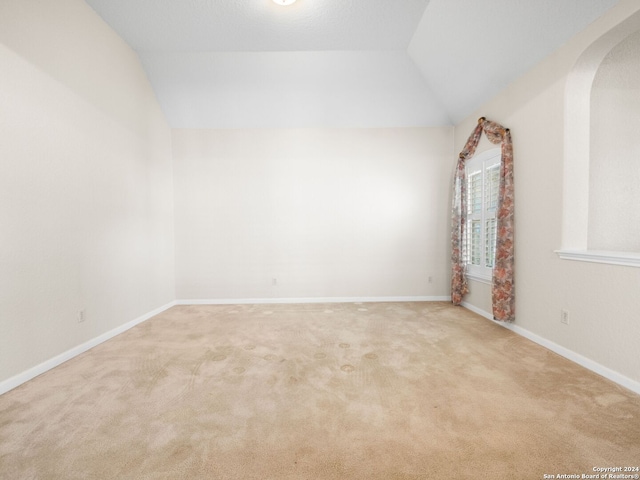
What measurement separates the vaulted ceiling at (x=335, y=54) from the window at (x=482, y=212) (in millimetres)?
790

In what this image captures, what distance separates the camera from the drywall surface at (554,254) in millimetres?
1997

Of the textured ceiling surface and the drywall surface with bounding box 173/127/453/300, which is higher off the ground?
the textured ceiling surface

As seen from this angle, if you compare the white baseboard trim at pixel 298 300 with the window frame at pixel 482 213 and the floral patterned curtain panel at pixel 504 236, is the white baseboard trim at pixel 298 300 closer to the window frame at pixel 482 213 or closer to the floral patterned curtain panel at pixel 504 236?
the window frame at pixel 482 213

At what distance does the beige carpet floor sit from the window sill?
2.90 feet

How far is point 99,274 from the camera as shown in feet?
9.27

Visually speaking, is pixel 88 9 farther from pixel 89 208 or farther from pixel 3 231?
pixel 3 231

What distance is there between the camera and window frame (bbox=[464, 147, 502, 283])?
346cm

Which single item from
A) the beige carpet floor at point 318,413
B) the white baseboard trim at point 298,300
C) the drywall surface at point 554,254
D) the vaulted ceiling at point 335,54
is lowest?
the beige carpet floor at point 318,413

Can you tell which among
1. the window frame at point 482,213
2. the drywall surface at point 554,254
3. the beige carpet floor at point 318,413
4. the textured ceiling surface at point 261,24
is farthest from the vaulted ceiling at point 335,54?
the beige carpet floor at point 318,413

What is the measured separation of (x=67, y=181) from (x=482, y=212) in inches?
182

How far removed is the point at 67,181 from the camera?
247 cm

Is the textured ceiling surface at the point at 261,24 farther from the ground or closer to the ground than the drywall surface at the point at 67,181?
farther from the ground

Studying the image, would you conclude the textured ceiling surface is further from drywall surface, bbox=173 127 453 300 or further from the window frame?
the window frame

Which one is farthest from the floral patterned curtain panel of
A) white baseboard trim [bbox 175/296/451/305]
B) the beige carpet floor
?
white baseboard trim [bbox 175/296/451/305]
